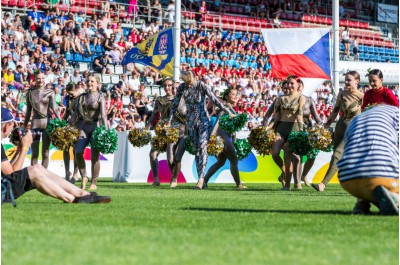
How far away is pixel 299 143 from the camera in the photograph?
55.6ft

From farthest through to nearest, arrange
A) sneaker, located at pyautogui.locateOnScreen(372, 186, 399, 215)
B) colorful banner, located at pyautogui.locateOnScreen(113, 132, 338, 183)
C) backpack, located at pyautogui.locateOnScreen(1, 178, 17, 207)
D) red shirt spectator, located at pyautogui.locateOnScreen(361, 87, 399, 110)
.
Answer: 1. colorful banner, located at pyautogui.locateOnScreen(113, 132, 338, 183)
2. red shirt spectator, located at pyautogui.locateOnScreen(361, 87, 399, 110)
3. backpack, located at pyautogui.locateOnScreen(1, 178, 17, 207)
4. sneaker, located at pyautogui.locateOnScreen(372, 186, 399, 215)

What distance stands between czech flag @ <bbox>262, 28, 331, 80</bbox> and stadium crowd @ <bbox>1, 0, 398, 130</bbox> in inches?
138

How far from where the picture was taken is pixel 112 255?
595cm

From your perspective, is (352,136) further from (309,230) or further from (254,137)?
(254,137)

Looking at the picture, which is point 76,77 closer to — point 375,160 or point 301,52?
point 301,52

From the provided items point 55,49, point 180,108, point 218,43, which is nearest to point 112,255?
point 180,108

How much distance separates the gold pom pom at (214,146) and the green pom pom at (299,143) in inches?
53.5

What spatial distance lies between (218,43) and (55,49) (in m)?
9.31

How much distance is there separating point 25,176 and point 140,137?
Answer: 896 centimetres

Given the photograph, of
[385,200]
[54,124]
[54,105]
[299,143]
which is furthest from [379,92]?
[54,105]

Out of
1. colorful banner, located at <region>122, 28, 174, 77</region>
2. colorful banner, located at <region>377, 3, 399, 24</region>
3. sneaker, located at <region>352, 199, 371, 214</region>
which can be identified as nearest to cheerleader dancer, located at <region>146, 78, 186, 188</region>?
colorful banner, located at <region>122, 28, 174, 77</region>

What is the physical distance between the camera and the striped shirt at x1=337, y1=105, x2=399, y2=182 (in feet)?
28.5

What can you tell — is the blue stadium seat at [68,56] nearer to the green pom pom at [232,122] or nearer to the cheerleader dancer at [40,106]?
the cheerleader dancer at [40,106]

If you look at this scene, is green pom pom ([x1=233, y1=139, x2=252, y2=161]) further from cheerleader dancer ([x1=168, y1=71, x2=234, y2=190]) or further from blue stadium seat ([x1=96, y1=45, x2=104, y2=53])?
blue stadium seat ([x1=96, y1=45, x2=104, y2=53])
